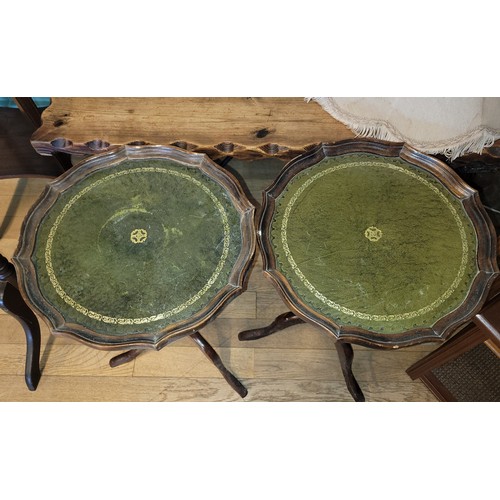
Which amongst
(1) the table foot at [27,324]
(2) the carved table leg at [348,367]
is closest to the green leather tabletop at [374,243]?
(2) the carved table leg at [348,367]

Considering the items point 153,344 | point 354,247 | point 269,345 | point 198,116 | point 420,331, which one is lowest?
point 269,345

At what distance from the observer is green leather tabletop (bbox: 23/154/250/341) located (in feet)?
3.60

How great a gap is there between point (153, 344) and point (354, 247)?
1.94 feet

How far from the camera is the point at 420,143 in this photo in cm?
155

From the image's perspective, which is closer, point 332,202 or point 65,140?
point 332,202

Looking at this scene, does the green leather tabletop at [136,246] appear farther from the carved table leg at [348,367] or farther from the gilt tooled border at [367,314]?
the carved table leg at [348,367]

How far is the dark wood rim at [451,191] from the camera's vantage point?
108 centimetres

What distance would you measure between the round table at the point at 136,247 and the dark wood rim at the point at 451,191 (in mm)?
80

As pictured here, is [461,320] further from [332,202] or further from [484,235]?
[332,202]

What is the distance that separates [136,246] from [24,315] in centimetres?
55

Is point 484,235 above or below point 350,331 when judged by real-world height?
above

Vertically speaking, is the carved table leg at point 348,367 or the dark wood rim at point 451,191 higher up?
the dark wood rim at point 451,191

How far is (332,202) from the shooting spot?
1247 millimetres

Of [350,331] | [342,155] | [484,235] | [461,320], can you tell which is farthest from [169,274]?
[484,235]
